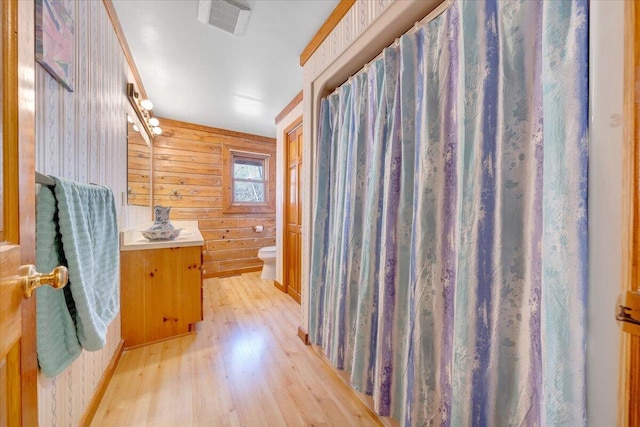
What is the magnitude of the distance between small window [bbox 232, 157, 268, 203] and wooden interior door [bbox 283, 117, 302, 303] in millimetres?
1208

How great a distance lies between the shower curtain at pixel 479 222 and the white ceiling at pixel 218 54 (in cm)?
89

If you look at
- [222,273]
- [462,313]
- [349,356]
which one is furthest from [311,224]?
[222,273]

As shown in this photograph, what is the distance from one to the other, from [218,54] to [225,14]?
1.57 feet

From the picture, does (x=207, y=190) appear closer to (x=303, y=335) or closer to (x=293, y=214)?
(x=293, y=214)

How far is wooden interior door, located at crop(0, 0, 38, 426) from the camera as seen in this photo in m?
0.45

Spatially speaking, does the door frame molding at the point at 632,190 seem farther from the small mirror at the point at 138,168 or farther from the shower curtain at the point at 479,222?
the small mirror at the point at 138,168

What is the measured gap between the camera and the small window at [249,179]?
3.90 m

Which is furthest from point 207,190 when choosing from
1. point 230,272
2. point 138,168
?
point 230,272

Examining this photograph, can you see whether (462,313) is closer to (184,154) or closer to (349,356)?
(349,356)

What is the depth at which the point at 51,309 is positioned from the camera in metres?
0.78

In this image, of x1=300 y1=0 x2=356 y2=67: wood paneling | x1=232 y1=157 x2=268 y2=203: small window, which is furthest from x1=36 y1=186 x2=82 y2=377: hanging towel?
x1=232 y1=157 x2=268 y2=203: small window

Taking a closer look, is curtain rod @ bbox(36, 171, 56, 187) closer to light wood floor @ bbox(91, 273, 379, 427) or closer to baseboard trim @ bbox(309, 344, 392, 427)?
light wood floor @ bbox(91, 273, 379, 427)

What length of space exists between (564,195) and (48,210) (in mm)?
1522

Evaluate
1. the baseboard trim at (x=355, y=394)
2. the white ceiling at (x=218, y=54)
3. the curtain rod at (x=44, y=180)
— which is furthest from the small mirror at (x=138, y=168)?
the baseboard trim at (x=355, y=394)
